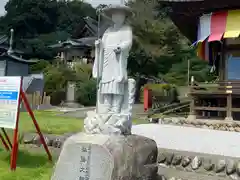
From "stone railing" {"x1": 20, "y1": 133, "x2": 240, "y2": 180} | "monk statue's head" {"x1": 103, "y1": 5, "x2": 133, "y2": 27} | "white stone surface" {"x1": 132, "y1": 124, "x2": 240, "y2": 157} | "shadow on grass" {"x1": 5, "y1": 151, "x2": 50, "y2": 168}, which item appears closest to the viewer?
"monk statue's head" {"x1": 103, "y1": 5, "x2": 133, "y2": 27}

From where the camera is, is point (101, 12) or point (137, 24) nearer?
point (101, 12)

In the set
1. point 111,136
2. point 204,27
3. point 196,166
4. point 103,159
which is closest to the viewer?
point 103,159

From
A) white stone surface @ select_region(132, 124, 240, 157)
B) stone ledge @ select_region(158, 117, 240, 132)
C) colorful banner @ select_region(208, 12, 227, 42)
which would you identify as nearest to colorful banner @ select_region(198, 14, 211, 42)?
colorful banner @ select_region(208, 12, 227, 42)

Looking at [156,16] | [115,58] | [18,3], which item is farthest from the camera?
[18,3]

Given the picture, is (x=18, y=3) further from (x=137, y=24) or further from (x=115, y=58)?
(x=115, y=58)

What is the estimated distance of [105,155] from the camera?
4.48 m

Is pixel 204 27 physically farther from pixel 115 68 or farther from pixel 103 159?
pixel 103 159

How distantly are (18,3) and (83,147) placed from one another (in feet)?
163

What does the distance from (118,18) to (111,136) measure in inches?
87.4

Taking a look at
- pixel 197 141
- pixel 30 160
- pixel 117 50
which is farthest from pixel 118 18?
pixel 197 141

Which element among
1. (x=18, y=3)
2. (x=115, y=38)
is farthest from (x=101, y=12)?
(x=18, y=3)

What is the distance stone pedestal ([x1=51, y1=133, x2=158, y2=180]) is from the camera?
14.7 ft

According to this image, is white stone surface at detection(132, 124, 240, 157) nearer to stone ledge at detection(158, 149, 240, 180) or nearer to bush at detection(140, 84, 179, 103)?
stone ledge at detection(158, 149, 240, 180)

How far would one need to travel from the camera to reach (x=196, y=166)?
6.22m
